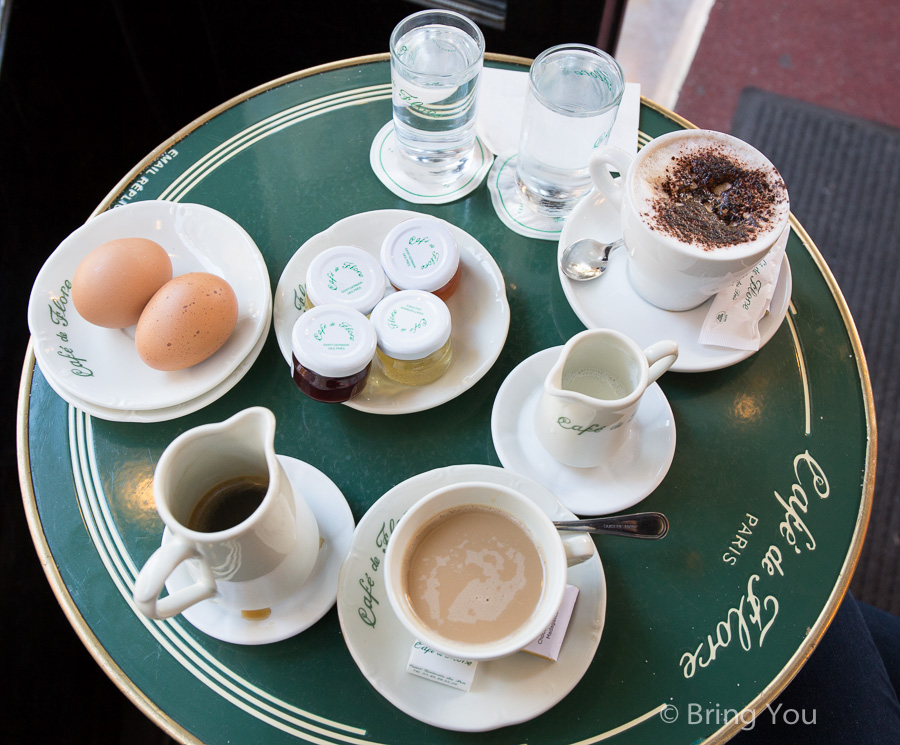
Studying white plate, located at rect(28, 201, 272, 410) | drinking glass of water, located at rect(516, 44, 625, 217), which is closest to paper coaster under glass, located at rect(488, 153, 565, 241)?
drinking glass of water, located at rect(516, 44, 625, 217)

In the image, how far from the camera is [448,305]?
3.22 ft

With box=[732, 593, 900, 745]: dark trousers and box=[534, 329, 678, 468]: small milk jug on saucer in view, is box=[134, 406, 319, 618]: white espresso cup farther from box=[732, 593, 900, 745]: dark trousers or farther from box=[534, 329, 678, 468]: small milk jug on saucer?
box=[732, 593, 900, 745]: dark trousers

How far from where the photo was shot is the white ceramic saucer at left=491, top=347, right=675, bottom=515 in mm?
880

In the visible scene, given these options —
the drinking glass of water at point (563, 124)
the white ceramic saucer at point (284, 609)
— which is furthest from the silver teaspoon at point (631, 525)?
the drinking glass of water at point (563, 124)

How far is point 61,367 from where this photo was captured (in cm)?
91

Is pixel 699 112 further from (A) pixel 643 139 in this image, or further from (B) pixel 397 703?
(B) pixel 397 703

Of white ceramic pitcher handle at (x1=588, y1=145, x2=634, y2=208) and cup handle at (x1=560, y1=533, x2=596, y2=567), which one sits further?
white ceramic pitcher handle at (x1=588, y1=145, x2=634, y2=208)

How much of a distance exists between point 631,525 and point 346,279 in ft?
1.48

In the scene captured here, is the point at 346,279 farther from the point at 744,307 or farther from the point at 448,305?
the point at 744,307

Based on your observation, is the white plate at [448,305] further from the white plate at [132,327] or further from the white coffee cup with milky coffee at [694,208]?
the white coffee cup with milky coffee at [694,208]

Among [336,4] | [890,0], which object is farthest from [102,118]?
[890,0]

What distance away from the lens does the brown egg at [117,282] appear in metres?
0.91

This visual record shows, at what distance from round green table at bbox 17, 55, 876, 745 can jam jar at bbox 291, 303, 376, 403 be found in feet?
0.34

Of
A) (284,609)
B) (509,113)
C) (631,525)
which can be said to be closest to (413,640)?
(284,609)
